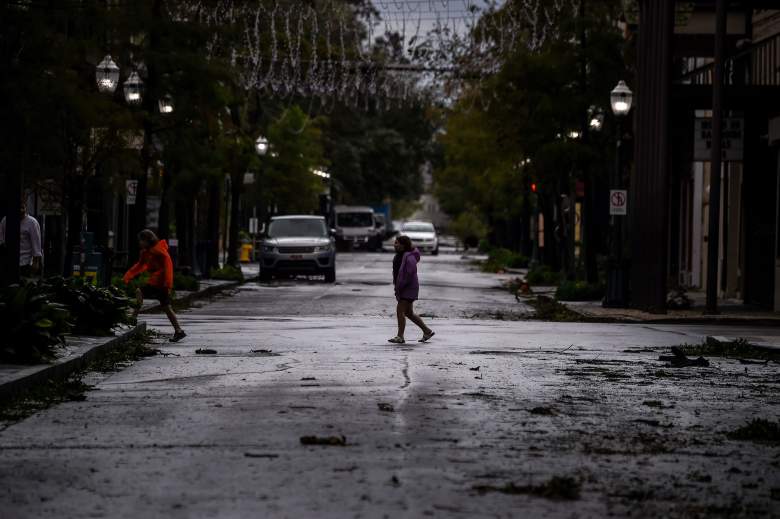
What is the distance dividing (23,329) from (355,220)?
75261mm

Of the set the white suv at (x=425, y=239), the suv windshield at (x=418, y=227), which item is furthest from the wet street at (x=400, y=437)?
the suv windshield at (x=418, y=227)

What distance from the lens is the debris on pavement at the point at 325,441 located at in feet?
33.3

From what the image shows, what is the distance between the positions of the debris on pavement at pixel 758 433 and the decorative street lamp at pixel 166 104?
23.7 meters

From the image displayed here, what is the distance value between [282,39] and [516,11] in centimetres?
702

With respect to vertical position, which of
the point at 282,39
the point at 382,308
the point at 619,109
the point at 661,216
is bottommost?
the point at 382,308

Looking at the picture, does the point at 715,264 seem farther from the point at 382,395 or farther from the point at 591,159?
the point at 382,395

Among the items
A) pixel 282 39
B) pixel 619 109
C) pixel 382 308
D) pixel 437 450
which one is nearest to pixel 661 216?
pixel 619 109

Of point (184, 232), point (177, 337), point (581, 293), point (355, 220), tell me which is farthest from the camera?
point (355, 220)

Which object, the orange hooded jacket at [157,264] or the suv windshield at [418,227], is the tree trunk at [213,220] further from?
the suv windshield at [418,227]

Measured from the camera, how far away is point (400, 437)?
10531mm

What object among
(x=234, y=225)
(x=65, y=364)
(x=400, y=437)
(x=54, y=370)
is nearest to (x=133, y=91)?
(x=234, y=225)

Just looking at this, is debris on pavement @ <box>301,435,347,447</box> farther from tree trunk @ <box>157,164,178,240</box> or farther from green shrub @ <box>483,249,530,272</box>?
green shrub @ <box>483,249,530,272</box>

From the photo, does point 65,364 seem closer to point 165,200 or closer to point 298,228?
point 165,200

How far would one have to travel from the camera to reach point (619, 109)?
32156mm
